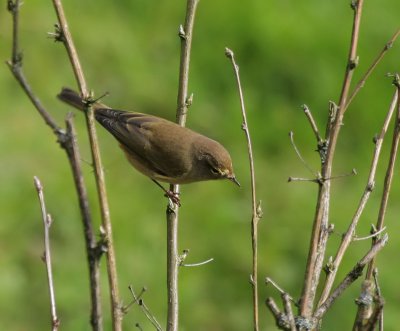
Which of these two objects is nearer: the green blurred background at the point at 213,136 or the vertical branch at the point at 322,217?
the vertical branch at the point at 322,217

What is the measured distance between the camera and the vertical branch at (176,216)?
2982mm

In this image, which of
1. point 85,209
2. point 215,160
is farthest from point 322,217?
point 215,160

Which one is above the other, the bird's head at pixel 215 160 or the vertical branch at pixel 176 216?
the bird's head at pixel 215 160

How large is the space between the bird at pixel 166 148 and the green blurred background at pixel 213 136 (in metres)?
1.33

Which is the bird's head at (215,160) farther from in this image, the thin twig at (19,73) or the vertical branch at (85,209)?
the vertical branch at (85,209)

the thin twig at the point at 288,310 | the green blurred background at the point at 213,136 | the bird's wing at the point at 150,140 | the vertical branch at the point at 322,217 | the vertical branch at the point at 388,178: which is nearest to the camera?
the thin twig at the point at 288,310

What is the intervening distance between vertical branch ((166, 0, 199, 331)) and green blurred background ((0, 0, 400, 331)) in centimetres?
229

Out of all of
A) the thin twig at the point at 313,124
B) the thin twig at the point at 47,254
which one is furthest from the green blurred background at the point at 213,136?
the thin twig at the point at 47,254

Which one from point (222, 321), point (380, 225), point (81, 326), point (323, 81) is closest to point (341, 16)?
point (323, 81)

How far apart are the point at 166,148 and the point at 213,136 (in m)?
3.18

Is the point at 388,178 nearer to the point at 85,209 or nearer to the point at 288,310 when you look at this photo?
the point at 288,310

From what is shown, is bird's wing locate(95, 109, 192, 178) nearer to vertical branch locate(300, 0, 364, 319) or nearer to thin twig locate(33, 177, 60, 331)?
vertical branch locate(300, 0, 364, 319)

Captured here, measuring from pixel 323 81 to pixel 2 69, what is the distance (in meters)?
3.26

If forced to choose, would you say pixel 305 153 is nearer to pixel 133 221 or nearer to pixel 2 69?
pixel 133 221
